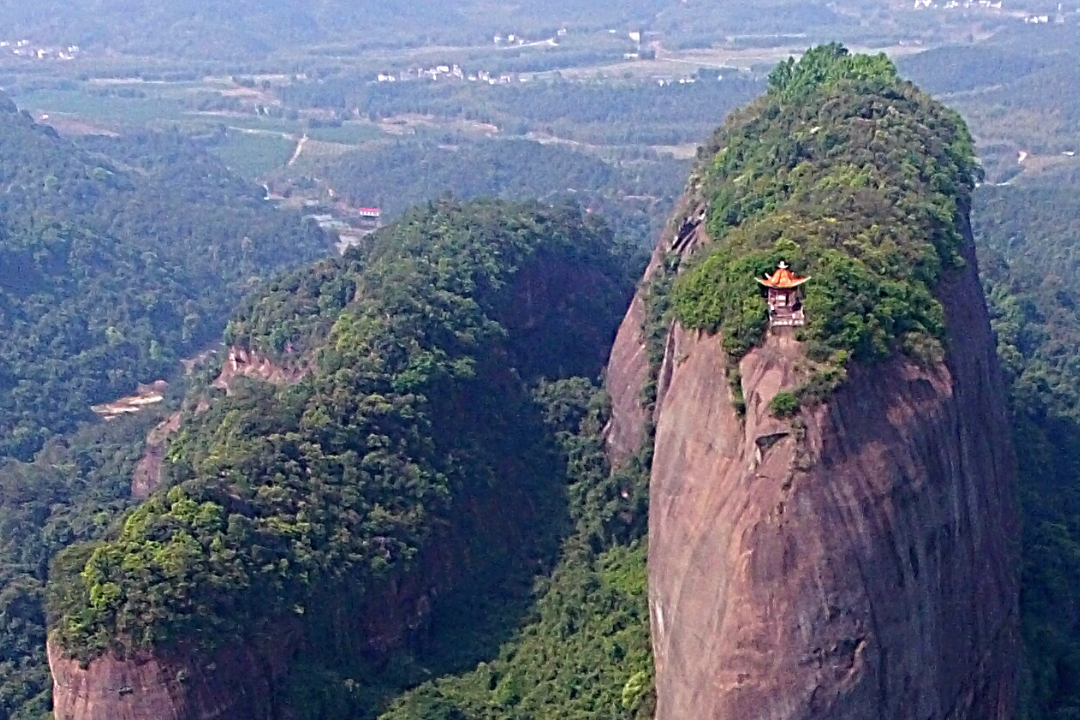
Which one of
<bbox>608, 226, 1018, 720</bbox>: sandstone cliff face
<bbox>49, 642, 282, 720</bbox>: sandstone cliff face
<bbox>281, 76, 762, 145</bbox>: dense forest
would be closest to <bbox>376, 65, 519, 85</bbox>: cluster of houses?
<bbox>281, 76, 762, 145</bbox>: dense forest

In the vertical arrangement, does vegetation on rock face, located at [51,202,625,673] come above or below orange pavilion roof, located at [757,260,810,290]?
below

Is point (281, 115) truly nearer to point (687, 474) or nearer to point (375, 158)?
point (375, 158)

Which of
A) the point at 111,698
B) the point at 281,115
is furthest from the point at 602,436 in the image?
the point at 281,115

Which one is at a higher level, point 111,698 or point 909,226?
point 909,226

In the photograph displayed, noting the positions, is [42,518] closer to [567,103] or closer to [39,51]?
[567,103]

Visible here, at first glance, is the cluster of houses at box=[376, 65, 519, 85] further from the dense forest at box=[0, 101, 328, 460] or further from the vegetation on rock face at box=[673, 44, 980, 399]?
the vegetation on rock face at box=[673, 44, 980, 399]

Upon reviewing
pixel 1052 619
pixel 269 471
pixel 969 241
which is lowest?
pixel 1052 619

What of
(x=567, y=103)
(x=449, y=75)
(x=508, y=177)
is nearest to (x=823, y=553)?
(x=508, y=177)
